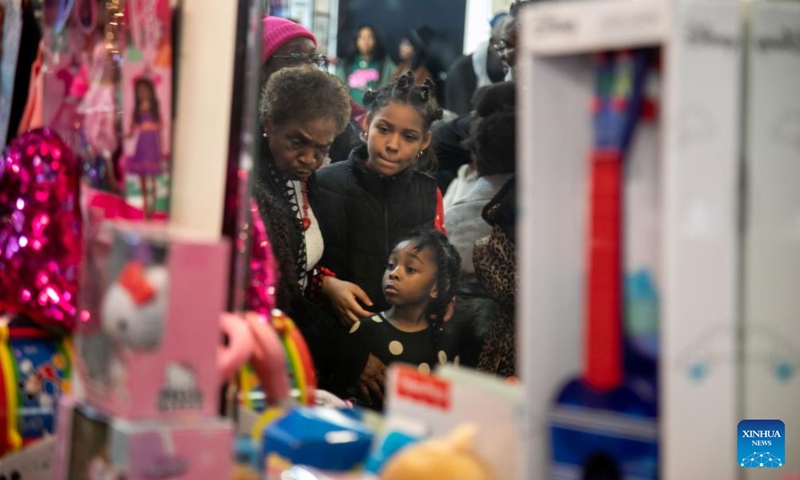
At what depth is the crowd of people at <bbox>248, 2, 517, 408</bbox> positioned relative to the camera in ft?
10.4

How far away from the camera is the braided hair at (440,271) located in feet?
10.5

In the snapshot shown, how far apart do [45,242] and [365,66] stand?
154 centimetres

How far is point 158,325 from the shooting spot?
132 centimetres

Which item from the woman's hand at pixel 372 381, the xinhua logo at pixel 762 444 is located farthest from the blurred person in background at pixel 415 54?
the xinhua logo at pixel 762 444

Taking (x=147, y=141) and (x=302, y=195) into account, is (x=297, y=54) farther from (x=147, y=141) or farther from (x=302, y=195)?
(x=147, y=141)

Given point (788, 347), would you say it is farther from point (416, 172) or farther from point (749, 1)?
point (416, 172)

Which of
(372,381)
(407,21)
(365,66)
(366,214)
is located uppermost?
(407,21)

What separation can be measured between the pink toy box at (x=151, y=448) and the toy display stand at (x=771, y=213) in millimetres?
679

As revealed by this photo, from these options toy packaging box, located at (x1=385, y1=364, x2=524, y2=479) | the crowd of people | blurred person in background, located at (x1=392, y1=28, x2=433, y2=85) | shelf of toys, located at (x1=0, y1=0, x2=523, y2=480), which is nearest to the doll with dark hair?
shelf of toys, located at (x1=0, y1=0, x2=523, y2=480)

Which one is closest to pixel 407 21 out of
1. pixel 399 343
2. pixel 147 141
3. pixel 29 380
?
pixel 399 343

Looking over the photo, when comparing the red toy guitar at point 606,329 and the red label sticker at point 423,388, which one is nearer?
the red toy guitar at point 606,329

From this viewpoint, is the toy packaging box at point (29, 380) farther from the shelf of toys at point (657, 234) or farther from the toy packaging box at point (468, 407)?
the shelf of toys at point (657, 234)

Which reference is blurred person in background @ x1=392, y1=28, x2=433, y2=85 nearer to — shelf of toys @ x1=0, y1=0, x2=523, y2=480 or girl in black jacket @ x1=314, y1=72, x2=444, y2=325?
girl in black jacket @ x1=314, y1=72, x2=444, y2=325

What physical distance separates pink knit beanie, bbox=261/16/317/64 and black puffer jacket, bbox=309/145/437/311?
41 cm
